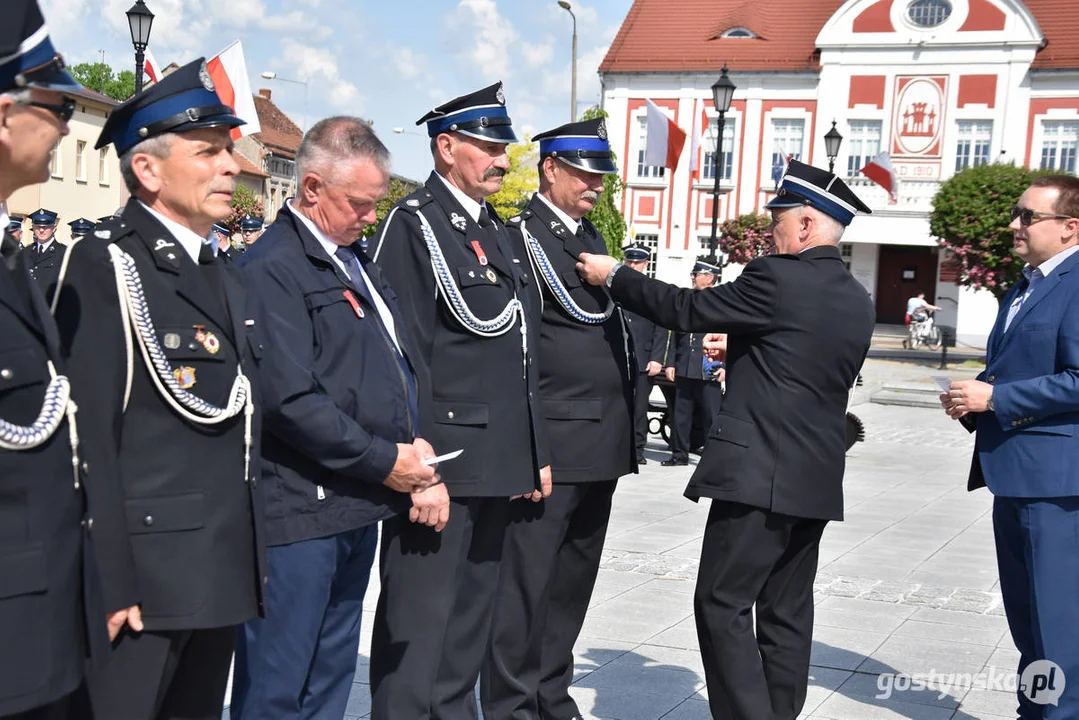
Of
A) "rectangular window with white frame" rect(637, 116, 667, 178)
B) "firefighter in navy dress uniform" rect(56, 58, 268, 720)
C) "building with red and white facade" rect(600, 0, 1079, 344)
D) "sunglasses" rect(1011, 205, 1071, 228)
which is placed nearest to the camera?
"firefighter in navy dress uniform" rect(56, 58, 268, 720)

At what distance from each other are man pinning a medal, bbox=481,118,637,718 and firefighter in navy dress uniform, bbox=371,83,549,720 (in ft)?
0.97

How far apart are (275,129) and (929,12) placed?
49575mm

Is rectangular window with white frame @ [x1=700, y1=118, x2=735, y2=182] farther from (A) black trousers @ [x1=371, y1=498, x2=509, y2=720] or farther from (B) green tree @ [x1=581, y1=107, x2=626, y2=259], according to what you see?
(A) black trousers @ [x1=371, y1=498, x2=509, y2=720]

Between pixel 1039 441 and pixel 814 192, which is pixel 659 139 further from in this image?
pixel 1039 441

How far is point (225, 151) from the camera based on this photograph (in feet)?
→ 10.2

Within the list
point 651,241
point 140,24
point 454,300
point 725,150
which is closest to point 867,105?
point 725,150

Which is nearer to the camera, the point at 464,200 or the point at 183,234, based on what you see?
the point at 183,234

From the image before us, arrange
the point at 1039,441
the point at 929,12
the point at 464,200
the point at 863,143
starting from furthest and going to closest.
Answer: the point at 863,143, the point at 929,12, the point at 1039,441, the point at 464,200

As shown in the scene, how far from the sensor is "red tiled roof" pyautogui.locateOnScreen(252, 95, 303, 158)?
75.4m

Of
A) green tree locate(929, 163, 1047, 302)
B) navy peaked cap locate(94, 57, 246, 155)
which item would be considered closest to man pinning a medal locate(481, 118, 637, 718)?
navy peaked cap locate(94, 57, 246, 155)

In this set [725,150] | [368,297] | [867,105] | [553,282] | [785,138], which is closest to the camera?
[368,297]

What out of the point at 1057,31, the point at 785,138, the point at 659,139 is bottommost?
the point at 659,139

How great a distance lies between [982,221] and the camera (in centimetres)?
3109

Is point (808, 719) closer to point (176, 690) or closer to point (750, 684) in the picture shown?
point (750, 684)
